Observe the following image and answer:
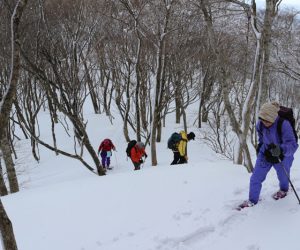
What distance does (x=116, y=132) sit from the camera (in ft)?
73.3

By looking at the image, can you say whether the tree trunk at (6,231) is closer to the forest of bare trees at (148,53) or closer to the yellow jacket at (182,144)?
the forest of bare trees at (148,53)

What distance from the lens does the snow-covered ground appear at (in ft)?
15.3

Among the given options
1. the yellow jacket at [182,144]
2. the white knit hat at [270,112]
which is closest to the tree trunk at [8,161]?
the yellow jacket at [182,144]

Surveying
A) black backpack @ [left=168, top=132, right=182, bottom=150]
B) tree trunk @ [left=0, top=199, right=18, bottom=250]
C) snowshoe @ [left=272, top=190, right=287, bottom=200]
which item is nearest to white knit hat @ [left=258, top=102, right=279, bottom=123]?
snowshoe @ [left=272, top=190, right=287, bottom=200]

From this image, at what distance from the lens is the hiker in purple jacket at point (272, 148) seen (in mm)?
4805

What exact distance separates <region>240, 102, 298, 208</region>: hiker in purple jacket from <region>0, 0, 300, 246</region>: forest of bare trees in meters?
2.17

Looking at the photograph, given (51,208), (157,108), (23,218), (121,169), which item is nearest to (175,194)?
(51,208)

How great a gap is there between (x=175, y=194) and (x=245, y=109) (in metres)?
2.93

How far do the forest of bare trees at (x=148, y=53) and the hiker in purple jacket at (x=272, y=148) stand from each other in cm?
217

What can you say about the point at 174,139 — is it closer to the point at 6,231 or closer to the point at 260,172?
the point at 260,172

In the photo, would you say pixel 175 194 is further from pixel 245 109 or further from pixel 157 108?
pixel 157 108

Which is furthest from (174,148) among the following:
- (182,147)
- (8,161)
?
(8,161)

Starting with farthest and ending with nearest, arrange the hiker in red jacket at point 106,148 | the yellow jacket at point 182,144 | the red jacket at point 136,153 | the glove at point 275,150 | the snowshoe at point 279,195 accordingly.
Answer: the hiker in red jacket at point 106,148
the red jacket at point 136,153
the yellow jacket at point 182,144
the snowshoe at point 279,195
the glove at point 275,150

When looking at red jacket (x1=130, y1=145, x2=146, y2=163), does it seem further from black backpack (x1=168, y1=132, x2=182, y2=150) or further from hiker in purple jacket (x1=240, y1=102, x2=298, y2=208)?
hiker in purple jacket (x1=240, y1=102, x2=298, y2=208)
